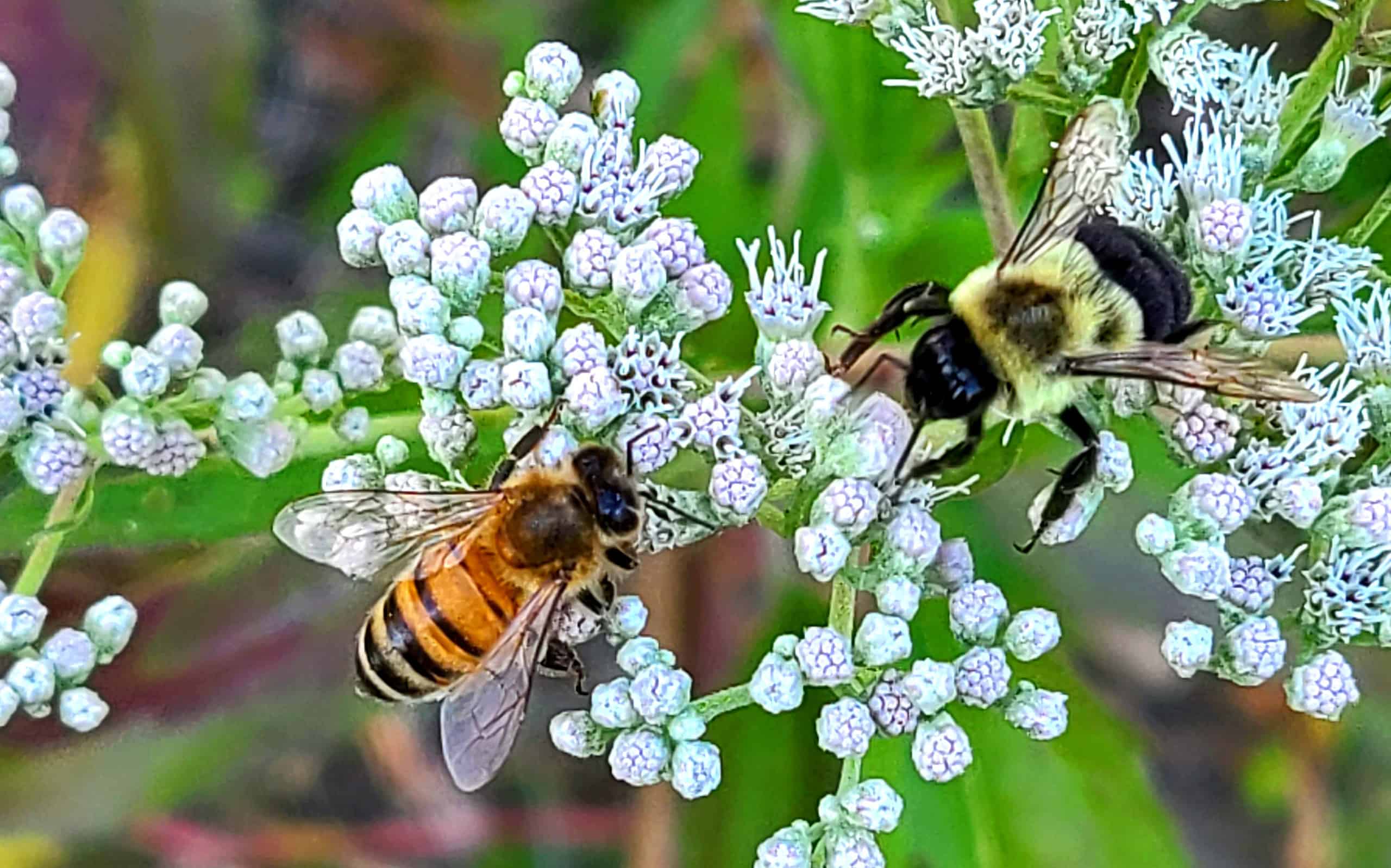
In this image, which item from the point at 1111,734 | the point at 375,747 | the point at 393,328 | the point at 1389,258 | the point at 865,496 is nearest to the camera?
the point at 865,496

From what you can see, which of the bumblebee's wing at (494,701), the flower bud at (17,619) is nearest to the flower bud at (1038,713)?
the bumblebee's wing at (494,701)

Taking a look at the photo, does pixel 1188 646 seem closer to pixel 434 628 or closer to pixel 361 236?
pixel 434 628

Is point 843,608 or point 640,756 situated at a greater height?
point 843,608

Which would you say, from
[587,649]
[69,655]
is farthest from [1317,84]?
[587,649]

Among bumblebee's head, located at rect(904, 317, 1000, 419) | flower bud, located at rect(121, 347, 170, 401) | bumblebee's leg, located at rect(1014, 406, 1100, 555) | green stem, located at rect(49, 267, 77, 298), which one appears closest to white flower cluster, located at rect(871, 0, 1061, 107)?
bumblebee's head, located at rect(904, 317, 1000, 419)

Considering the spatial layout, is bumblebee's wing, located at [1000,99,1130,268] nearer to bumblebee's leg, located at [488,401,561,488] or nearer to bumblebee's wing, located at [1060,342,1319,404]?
bumblebee's wing, located at [1060,342,1319,404]

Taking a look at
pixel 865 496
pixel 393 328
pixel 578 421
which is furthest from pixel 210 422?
pixel 865 496

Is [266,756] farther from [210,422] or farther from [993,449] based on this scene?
[993,449]
